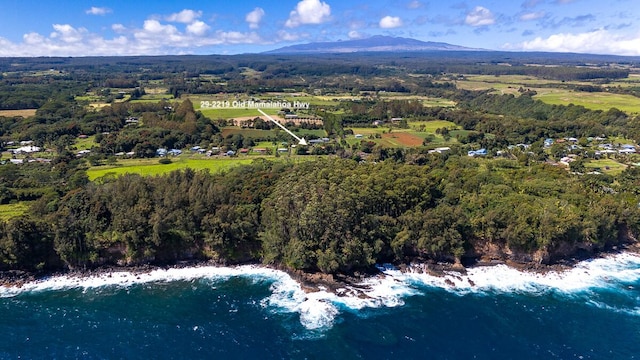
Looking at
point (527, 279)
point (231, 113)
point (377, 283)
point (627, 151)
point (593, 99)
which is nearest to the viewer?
point (377, 283)

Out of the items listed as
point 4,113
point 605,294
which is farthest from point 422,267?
point 4,113

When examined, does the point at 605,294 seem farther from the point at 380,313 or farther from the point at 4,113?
the point at 4,113

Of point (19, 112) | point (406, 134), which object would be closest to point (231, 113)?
point (406, 134)

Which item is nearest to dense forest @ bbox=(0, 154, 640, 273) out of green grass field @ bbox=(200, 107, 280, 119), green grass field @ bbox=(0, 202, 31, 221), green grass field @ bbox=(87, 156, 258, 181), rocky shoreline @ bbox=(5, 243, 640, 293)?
rocky shoreline @ bbox=(5, 243, 640, 293)

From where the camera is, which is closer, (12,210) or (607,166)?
(12,210)

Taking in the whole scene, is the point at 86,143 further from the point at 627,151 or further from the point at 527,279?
the point at 627,151

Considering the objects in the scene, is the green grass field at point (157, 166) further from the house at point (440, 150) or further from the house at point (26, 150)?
the house at point (440, 150)
